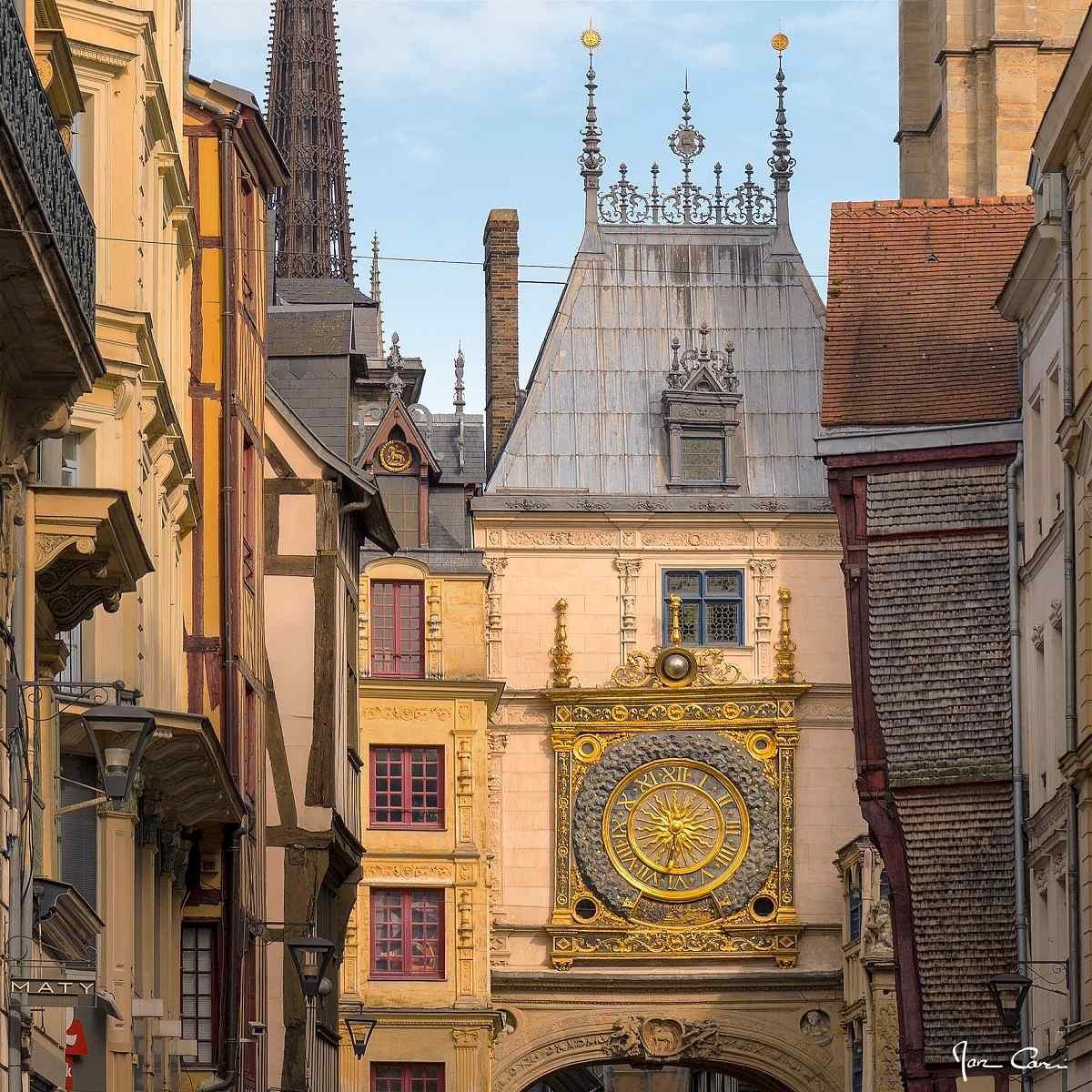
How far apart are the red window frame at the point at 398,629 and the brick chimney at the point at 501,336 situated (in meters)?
3.77

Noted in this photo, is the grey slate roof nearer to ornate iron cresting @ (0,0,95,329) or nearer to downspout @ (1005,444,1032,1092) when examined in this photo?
downspout @ (1005,444,1032,1092)

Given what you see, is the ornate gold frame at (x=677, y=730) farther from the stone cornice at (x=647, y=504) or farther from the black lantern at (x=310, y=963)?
the black lantern at (x=310, y=963)

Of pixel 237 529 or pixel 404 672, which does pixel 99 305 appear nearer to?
pixel 237 529

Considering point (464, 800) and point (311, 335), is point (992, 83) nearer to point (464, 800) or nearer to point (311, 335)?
point (311, 335)

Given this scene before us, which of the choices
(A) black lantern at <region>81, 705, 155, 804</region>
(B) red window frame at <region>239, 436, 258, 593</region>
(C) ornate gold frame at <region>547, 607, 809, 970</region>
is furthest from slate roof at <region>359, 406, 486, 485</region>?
(A) black lantern at <region>81, 705, 155, 804</region>

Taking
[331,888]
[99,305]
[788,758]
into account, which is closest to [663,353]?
[788,758]

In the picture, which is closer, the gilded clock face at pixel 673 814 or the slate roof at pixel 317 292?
the slate roof at pixel 317 292

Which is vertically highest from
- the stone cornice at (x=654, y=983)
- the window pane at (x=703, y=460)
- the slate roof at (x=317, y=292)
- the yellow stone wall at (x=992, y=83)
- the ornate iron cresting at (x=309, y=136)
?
the ornate iron cresting at (x=309, y=136)

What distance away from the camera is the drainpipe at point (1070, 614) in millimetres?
23016

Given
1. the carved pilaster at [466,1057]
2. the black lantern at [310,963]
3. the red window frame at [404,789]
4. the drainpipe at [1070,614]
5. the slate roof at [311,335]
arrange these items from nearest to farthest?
the drainpipe at [1070,614] < the black lantern at [310,963] < the slate roof at [311,335] < the carved pilaster at [466,1057] < the red window frame at [404,789]

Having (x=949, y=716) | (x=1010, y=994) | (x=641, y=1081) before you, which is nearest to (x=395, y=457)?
(x=949, y=716)

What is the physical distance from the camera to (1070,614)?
76.1 feet

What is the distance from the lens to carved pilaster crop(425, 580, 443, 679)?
44406 mm

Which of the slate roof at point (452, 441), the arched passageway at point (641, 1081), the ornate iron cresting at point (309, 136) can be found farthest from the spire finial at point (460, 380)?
the ornate iron cresting at point (309, 136)
